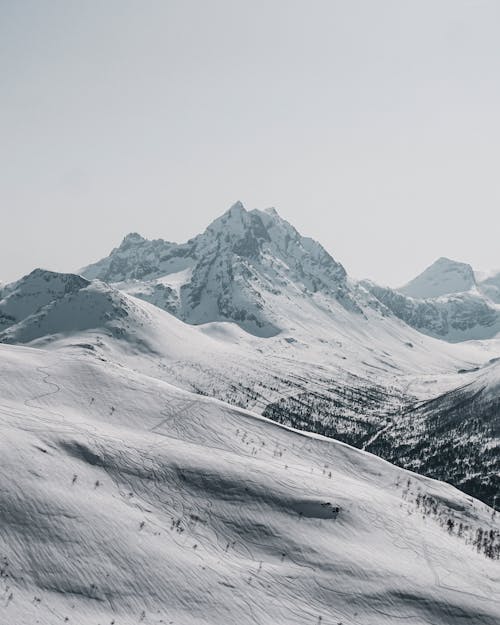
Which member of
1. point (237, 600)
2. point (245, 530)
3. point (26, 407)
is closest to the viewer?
point (237, 600)

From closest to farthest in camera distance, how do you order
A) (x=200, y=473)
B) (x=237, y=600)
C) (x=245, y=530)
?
(x=237, y=600) < (x=245, y=530) < (x=200, y=473)

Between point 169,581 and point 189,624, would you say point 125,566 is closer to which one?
point 169,581

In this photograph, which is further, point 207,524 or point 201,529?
point 207,524

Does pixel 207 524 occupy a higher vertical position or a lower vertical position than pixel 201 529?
higher

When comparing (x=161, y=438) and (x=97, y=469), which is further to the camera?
(x=161, y=438)

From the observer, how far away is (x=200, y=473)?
8888cm

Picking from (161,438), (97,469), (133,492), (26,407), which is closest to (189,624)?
(133,492)

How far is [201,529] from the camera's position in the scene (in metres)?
77.4

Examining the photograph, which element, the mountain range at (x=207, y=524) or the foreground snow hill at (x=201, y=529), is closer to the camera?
the foreground snow hill at (x=201, y=529)

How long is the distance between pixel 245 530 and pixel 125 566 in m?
18.7

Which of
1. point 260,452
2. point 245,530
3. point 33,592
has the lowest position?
point 33,592

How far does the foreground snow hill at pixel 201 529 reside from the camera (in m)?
63.1

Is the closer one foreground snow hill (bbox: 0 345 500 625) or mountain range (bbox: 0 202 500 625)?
foreground snow hill (bbox: 0 345 500 625)

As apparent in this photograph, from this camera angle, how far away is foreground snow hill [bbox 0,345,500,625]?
207 ft
